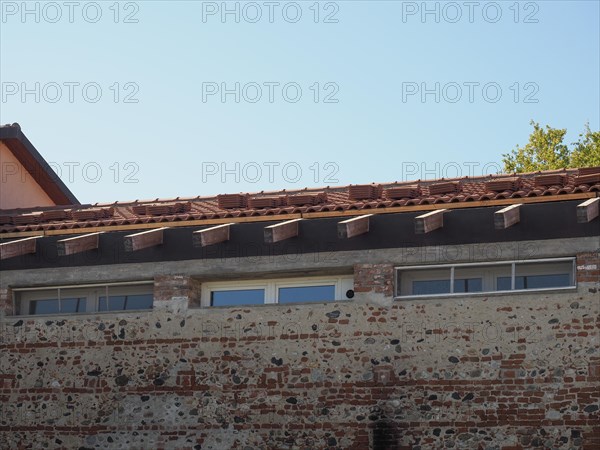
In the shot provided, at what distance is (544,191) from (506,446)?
3614 mm

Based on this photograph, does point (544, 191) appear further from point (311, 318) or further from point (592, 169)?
point (311, 318)

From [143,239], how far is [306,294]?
263 centimetres

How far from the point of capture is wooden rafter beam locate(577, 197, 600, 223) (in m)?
15.1

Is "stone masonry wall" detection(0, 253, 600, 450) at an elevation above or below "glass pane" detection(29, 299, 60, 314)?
below

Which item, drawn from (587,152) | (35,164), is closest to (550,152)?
(587,152)

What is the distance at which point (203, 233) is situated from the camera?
1648 centimetres

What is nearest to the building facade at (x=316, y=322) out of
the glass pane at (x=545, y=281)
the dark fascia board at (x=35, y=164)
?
the glass pane at (x=545, y=281)

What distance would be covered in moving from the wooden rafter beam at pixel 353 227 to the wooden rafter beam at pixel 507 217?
196 cm

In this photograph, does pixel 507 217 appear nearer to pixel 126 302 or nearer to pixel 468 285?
pixel 468 285

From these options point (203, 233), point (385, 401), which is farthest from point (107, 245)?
point (385, 401)

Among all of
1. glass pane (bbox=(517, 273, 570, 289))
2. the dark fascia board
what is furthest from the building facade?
the dark fascia board

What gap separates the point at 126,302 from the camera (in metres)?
17.6

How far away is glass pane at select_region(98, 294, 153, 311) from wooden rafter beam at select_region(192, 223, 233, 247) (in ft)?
4.68

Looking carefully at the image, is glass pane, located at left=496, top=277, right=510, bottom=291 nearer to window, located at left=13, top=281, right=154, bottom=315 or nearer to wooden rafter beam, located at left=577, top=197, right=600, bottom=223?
wooden rafter beam, located at left=577, top=197, right=600, bottom=223
